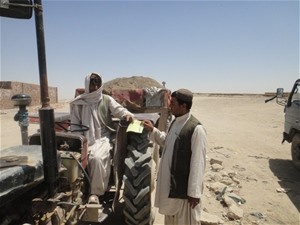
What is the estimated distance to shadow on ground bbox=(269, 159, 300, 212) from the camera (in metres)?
6.36

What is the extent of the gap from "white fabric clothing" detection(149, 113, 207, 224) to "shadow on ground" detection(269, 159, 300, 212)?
3.42 m

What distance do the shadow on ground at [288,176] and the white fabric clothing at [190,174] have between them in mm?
3418

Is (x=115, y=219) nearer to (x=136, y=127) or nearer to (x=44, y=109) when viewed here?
(x=136, y=127)

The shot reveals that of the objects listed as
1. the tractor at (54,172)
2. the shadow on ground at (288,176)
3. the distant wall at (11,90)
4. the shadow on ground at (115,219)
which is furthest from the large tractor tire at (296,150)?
the distant wall at (11,90)

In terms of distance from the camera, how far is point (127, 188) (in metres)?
3.79

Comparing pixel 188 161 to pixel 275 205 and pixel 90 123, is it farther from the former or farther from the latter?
pixel 275 205

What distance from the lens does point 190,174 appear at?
3195mm

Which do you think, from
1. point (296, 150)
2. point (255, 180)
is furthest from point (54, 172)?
point (296, 150)

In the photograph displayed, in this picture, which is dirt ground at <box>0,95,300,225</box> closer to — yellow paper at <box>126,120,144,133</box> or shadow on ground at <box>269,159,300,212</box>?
shadow on ground at <box>269,159,300,212</box>

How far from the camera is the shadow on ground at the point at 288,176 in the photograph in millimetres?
6363

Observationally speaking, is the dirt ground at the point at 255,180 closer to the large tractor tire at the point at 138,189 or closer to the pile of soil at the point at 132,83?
the large tractor tire at the point at 138,189

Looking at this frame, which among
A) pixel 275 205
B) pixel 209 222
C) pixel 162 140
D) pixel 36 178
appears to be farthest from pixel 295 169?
pixel 36 178

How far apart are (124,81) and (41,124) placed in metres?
7.44

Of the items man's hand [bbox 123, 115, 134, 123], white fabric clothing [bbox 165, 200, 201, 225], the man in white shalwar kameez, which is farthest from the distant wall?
white fabric clothing [bbox 165, 200, 201, 225]
